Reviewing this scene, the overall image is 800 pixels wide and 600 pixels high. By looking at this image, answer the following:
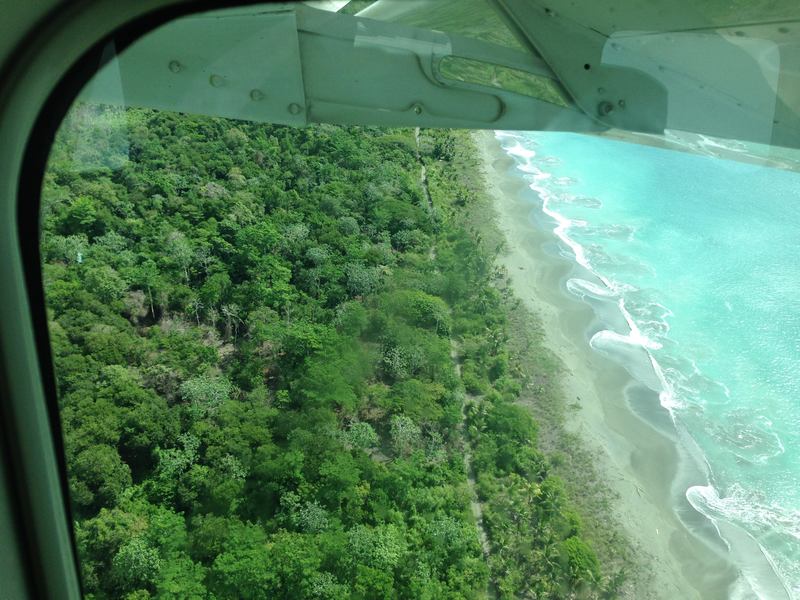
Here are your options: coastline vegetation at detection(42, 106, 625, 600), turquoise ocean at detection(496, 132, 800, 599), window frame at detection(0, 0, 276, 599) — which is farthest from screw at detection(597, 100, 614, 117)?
coastline vegetation at detection(42, 106, 625, 600)

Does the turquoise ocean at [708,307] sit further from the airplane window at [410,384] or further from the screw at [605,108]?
the screw at [605,108]

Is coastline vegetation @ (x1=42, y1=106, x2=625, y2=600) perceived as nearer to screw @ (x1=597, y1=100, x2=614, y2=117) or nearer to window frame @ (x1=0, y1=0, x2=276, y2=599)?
window frame @ (x1=0, y1=0, x2=276, y2=599)

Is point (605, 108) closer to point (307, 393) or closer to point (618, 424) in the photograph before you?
point (307, 393)

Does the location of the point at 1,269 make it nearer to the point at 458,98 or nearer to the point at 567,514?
the point at 458,98

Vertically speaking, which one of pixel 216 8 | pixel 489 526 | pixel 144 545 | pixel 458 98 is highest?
pixel 216 8

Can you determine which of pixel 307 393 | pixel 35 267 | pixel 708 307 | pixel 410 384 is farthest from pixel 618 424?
pixel 35 267

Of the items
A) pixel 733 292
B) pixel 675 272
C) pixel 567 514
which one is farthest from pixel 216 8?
pixel 675 272

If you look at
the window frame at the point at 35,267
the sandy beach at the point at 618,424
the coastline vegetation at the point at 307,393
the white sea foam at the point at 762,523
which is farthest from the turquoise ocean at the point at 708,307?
the window frame at the point at 35,267
